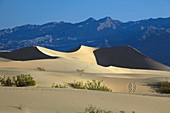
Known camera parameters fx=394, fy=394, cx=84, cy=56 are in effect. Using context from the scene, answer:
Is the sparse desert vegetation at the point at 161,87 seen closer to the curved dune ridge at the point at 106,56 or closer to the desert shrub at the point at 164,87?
the desert shrub at the point at 164,87

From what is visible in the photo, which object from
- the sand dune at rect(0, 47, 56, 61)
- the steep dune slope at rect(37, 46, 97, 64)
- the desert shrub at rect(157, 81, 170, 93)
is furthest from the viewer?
the steep dune slope at rect(37, 46, 97, 64)

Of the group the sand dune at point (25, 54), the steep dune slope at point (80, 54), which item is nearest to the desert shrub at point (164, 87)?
the steep dune slope at point (80, 54)

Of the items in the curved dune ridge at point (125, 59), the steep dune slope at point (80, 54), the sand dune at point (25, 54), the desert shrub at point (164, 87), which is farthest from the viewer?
the steep dune slope at point (80, 54)

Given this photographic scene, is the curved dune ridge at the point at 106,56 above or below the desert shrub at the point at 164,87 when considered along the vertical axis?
above

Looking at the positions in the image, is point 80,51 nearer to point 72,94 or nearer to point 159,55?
point 72,94

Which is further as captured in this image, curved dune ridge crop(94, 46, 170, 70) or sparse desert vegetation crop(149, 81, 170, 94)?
curved dune ridge crop(94, 46, 170, 70)

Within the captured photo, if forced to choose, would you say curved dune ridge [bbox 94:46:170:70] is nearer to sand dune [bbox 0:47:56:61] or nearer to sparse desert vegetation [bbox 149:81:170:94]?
sand dune [bbox 0:47:56:61]

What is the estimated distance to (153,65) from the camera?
5672 centimetres

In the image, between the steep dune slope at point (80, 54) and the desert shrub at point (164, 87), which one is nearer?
the desert shrub at point (164, 87)

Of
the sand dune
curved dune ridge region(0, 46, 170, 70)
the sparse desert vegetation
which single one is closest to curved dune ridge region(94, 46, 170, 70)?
curved dune ridge region(0, 46, 170, 70)

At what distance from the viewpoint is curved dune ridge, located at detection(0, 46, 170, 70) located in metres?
57.4

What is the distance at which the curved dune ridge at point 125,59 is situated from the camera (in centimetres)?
5737

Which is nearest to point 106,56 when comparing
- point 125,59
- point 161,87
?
point 125,59

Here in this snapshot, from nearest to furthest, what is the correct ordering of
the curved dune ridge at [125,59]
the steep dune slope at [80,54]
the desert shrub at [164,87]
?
the desert shrub at [164,87] → the curved dune ridge at [125,59] → the steep dune slope at [80,54]
